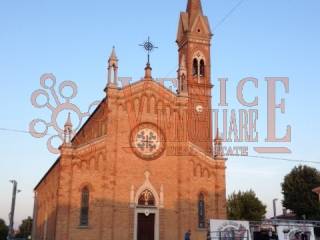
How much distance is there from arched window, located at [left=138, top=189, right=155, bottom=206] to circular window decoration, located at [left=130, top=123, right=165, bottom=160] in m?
2.49

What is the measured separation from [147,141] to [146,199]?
13.8ft

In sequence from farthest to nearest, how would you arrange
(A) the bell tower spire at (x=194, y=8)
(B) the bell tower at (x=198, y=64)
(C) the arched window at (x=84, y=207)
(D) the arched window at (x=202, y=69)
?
(A) the bell tower spire at (x=194, y=8) → (D) the arched window at (x=202, y=69) → (B) the bell tower at (x=198, y=64) → (C) the arched window at (x=84, y=207)

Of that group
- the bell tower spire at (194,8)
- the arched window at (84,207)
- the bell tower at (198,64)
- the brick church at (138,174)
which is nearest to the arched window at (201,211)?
the brick church at (138,174)

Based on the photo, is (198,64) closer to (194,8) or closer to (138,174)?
(194,8)

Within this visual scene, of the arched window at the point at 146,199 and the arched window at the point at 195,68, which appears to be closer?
the arched window at the point at 146,199

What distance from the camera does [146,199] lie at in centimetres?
2975

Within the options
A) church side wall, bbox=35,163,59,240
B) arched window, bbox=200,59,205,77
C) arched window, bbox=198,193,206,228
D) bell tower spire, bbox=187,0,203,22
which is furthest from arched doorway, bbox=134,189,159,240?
bell tower spire, bbox=187,0,203,22

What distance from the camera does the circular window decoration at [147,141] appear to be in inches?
1195

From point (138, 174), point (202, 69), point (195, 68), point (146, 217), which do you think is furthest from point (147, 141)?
point (202, 69)

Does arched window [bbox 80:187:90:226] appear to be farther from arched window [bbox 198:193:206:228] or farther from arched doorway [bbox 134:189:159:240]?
arched window [bbox 198:193:206:228]

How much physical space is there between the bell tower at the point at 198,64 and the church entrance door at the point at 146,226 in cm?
1272

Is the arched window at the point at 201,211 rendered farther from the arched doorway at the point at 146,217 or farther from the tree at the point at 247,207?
the tree at the point at 247,207

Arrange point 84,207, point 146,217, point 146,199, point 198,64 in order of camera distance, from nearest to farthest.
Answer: point 84,207, point 146,217, point 146,199, point 198,64

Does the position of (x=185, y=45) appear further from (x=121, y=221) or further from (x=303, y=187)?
(x=121, y=221)
